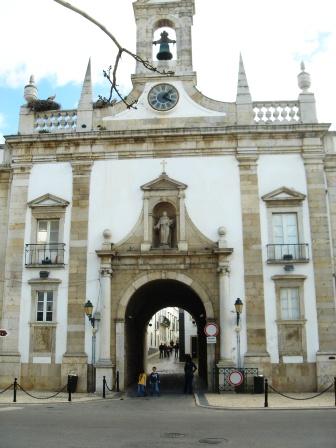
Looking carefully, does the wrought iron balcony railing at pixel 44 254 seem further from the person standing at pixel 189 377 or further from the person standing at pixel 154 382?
the person standing at pixel 189 377

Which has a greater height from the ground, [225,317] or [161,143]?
[161,143]

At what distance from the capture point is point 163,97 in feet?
65.3

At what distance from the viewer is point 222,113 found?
A: 64.1 feet

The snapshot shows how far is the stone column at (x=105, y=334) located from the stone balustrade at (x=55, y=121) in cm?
598

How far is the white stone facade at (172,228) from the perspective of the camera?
57.6 feet

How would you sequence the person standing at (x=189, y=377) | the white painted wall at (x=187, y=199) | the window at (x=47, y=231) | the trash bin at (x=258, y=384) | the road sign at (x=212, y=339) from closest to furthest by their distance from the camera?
the road sign at (x=212, y=339) < the trash bin at (x=258, y=384) < the person standing at (x=189, y=377) < the white painted wall at (x=187, y=199) < the window at (x=47, y=231)

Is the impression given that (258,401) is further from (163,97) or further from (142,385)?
(163,97)

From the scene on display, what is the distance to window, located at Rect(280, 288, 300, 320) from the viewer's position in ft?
57.7

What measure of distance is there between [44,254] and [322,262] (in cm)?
978

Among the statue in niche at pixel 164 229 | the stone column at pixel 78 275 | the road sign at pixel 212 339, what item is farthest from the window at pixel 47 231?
the road sign at pixel 212 339

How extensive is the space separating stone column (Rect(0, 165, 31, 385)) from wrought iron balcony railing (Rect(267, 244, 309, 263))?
8863mm

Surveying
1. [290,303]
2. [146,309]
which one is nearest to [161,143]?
[290,303]

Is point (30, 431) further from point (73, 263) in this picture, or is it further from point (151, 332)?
point (151, 332)

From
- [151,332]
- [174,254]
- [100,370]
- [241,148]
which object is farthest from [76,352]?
[151,332]
